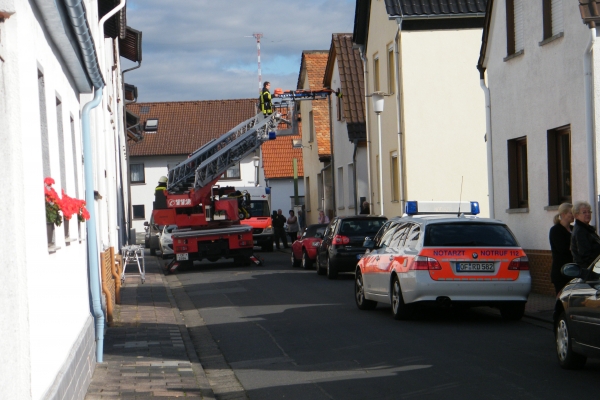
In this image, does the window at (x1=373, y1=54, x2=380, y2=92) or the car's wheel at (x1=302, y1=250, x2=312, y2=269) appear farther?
the window at (x1=373, y1=54, x2=380, y2=92)

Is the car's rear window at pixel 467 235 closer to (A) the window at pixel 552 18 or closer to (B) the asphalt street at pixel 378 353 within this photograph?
(B) the asphalt street at pixel 378 353

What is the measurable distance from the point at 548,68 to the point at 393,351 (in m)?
7.92

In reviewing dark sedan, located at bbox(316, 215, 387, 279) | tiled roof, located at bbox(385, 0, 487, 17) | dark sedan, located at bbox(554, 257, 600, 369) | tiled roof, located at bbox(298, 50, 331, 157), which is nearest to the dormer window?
tiled roof, located at bbox(298, 50, 331, 157)

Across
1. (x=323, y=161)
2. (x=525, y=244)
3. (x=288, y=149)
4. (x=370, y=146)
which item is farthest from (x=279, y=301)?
(x=288, y=149)

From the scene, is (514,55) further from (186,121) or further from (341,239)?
(186,121)

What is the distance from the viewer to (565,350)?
359 inches

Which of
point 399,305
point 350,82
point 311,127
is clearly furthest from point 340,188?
point 399,305

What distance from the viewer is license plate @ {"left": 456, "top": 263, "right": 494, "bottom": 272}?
13062 mm

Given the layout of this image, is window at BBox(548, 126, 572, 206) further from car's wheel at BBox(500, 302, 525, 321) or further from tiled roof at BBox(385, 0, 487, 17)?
tiled roof at BBox(385, 0, 487, 17)

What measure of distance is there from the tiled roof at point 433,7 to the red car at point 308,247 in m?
6.55

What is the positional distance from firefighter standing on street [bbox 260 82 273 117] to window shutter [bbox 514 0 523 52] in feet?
42.5

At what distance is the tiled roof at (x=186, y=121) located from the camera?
7281 centimetres

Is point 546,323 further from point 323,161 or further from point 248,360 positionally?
point 323,161

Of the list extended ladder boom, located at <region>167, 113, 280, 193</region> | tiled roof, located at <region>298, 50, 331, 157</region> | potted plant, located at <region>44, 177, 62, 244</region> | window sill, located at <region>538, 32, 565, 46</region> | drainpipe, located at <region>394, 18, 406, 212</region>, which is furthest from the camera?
tiled roof, located at <region>298, 50, 331, 157</region>
